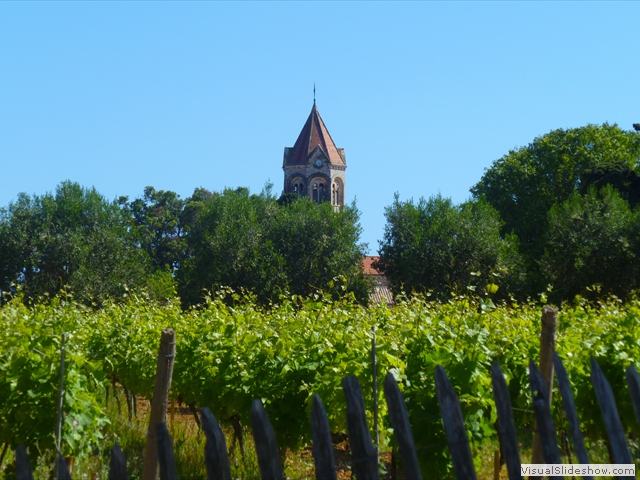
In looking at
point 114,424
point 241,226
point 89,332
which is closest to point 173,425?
point 114,424

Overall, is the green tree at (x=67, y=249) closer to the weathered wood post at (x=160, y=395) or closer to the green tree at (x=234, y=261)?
the green tree at (x=234, y=261)

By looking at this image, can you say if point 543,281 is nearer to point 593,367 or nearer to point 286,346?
point 286,346

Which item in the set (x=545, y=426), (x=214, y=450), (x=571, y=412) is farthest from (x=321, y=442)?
(x=571, y=412)

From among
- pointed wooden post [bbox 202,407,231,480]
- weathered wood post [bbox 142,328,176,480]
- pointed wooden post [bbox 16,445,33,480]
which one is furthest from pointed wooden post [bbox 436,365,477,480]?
weathered wood post [bbox 142,328,176,480]

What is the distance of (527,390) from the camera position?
7191mm

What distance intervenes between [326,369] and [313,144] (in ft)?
220

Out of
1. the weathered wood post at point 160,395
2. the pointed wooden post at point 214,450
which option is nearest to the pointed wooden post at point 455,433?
the pointed wooden post at point 214,450

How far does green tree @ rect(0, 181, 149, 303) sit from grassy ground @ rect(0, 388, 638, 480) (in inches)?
1187

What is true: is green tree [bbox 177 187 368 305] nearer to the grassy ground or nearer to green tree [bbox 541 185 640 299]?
green tree [bbox 541 185 640 299]

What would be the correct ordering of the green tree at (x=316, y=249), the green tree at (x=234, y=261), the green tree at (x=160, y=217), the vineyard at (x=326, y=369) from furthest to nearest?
the green tree at (x=160, y=217) < the green tree at (x=316, y=249) < the green tree at (x=234, y=261) < the vineyard at (x=326, y=369)

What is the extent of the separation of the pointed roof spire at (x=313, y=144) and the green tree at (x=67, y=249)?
3158 cm

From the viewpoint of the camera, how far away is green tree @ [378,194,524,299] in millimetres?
36781

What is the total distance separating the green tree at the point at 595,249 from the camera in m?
33.7

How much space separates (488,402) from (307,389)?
2070 mm
